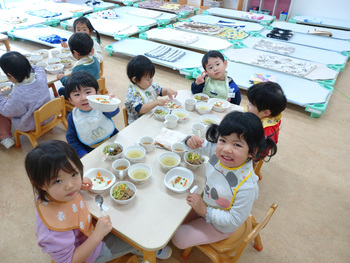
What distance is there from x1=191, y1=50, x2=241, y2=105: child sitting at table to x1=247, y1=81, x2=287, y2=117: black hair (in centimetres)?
61

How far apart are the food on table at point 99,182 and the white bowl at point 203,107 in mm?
980

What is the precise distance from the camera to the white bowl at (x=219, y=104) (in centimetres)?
212

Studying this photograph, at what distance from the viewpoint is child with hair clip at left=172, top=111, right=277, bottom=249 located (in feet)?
3.84

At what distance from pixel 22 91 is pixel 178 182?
5.68ft

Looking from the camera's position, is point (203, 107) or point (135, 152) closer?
point (135, 152)

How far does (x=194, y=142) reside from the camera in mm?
1496

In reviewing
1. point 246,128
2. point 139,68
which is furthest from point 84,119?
point 246,128

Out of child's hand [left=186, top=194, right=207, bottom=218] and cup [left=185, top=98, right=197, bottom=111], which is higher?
cup [left=185, top=98, right=197, bottom=111]

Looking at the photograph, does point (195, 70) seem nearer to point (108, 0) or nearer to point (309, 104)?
point (309, 104)

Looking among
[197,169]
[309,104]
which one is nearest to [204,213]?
[197,169]

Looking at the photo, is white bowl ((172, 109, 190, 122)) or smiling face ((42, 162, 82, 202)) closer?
smiling face ((42, 162, 82, 202))

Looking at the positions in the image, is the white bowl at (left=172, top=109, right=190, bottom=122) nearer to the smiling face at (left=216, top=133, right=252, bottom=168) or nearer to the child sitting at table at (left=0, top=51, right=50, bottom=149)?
the smiling face at (left=216, top=133, right=252, bottom=168)

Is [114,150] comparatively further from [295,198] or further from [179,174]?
[295,198]

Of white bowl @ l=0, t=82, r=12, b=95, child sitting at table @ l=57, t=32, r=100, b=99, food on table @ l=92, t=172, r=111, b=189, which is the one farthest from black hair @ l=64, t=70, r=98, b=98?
white bowl @ l=0, t=82, r=12, b=95
